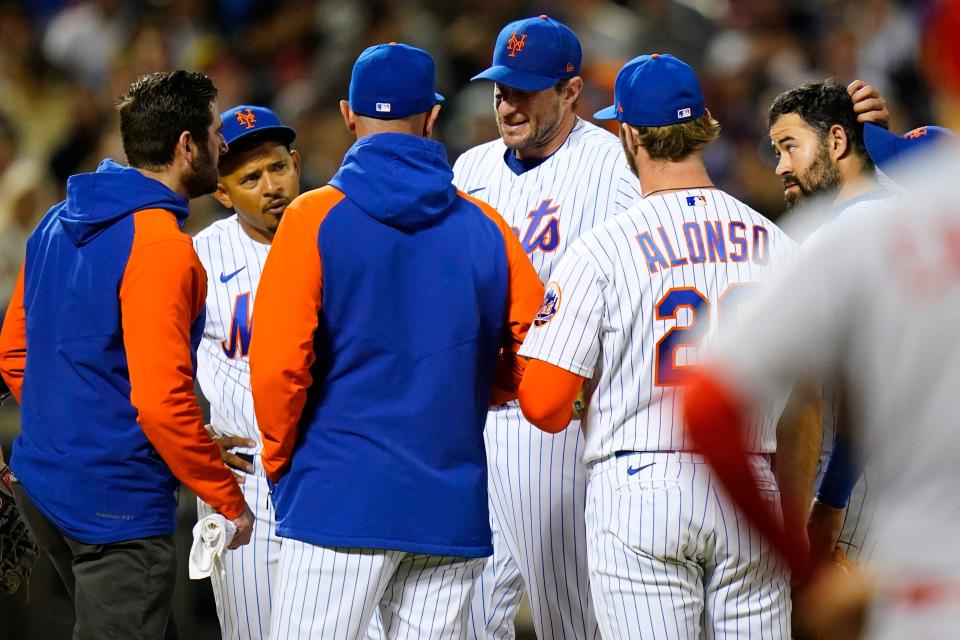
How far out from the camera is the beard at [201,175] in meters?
3.63

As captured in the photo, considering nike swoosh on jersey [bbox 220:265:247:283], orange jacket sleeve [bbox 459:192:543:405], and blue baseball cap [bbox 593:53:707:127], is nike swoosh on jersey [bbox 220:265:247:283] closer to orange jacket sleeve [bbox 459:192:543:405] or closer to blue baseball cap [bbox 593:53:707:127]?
orange jacket sleeve [bbox 459:192:543:405]

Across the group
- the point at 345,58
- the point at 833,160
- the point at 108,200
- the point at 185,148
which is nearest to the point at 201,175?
the point at 185,148

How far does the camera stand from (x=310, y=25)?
9.10 m

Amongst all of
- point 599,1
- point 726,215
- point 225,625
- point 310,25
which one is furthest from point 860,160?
point 310,25

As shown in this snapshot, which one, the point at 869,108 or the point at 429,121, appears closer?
the point at 429,121

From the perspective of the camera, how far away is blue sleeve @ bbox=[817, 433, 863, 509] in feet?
10.6

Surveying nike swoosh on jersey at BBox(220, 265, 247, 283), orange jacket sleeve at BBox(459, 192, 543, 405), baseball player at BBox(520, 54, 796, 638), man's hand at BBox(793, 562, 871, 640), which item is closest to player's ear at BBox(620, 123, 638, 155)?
baseball player at BBox(520, 54, 796, 638)

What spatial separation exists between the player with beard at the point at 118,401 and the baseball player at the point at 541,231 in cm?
106

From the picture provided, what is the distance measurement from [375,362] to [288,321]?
24 centimetres

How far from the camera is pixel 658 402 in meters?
3.14

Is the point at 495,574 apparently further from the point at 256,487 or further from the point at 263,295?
the point at 263,295

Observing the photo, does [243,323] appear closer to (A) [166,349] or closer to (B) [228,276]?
(B) [228,276]

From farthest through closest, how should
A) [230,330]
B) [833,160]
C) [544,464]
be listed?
[230,330]
[544,464]
[833,160]

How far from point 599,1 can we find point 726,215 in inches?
230
